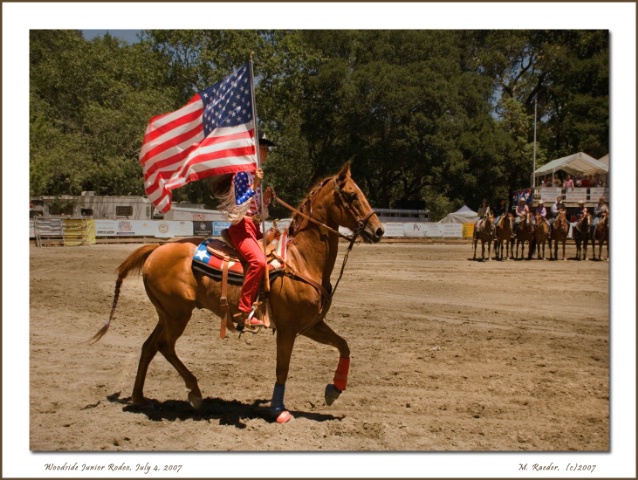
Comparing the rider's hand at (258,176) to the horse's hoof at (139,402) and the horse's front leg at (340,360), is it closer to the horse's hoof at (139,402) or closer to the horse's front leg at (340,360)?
the horse's front leg at (340,360)

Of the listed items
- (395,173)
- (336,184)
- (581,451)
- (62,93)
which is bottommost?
(581,451)

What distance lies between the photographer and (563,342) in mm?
10430

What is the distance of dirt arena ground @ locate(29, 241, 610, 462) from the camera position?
6445 mm

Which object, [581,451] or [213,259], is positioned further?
[213,259]

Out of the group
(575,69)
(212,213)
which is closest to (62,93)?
(212,213)

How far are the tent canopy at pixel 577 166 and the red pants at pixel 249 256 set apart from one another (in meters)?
19.2

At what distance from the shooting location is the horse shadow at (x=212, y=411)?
6953 mm

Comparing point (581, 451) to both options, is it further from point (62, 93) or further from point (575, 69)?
point (62, 93)

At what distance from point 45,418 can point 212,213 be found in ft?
103

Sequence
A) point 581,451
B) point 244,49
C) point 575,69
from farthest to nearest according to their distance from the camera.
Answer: point 244,49 → point 575,69 → point 581,451

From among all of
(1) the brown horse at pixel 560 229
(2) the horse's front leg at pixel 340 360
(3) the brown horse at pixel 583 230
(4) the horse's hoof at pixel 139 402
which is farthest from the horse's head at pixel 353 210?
(1) the brown horse at pixel 560 229

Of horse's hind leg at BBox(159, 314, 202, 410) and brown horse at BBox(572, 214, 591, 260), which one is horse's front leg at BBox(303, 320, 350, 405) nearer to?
horse's hind leg at BBox(159, 314, 202, 410)

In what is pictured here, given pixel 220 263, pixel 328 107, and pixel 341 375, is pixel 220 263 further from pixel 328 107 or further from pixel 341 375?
pixel 328 107

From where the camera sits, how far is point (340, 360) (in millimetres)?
7113
